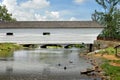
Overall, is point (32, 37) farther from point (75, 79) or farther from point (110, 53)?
point (75, 79)

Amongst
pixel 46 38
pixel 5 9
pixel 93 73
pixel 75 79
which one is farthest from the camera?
pixel 5 9

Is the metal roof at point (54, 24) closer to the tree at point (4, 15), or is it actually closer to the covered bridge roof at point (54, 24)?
the covered bridge roof at point (54, 24)

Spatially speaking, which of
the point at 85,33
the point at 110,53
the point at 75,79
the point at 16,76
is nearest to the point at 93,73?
the point at 75,79

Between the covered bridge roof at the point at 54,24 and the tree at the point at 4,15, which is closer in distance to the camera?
the covered bridge roof at the point at 54,24

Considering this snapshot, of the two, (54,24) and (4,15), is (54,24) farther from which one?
(4,15)

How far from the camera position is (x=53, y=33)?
50406 mm

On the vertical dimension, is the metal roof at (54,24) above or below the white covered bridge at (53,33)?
above

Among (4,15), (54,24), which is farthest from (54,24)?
(4,15)

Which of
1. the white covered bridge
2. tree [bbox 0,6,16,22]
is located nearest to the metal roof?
the white covered bridge

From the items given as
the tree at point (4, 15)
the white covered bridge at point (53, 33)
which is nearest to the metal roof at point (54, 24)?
the white covered bridge at point (53, 33)

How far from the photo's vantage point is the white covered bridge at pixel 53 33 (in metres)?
49.9

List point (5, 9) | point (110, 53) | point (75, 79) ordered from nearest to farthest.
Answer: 1. point (75, 79)
2. point (110, 53)
3. point (5, 9)

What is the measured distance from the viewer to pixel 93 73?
19812mm

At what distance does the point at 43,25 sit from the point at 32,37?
249cm
